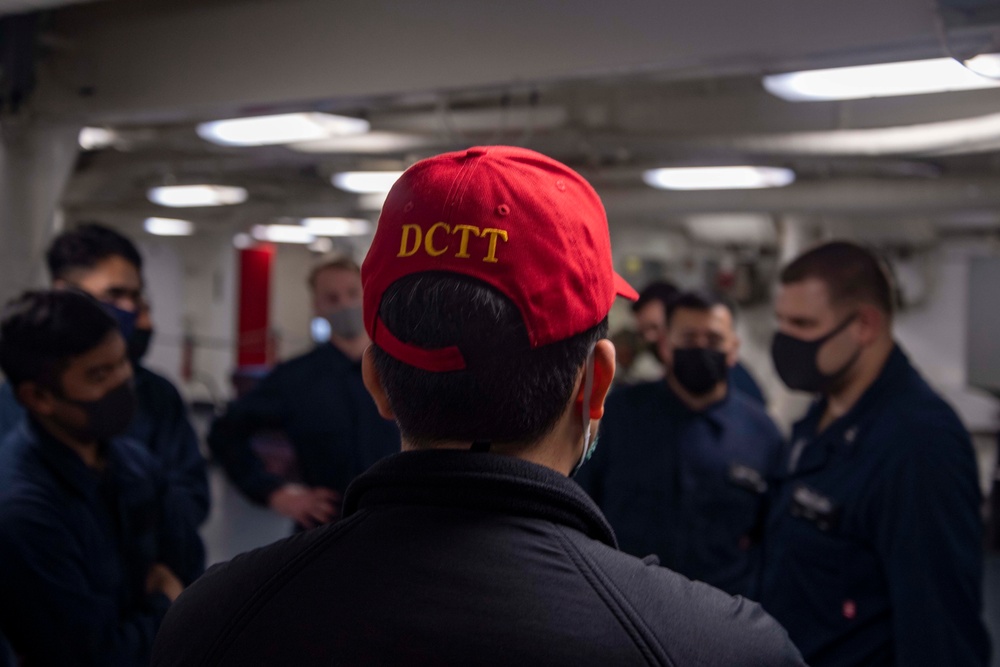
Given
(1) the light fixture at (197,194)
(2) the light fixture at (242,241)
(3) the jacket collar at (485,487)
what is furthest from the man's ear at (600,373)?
(2) the light fixture at (242,241)

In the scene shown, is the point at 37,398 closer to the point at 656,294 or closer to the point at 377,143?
the point at 656,294

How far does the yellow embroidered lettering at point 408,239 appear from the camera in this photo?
3.05ft

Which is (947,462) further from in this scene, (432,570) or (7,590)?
(7,590)

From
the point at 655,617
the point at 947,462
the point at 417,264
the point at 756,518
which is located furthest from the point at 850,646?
the point at 417,264

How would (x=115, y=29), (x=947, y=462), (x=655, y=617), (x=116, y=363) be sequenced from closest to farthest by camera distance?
(x=655, y=617)
(x=947, y=462)
(x=116, y=363)
(x=115, y=29)

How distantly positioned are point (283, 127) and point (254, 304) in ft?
39.4

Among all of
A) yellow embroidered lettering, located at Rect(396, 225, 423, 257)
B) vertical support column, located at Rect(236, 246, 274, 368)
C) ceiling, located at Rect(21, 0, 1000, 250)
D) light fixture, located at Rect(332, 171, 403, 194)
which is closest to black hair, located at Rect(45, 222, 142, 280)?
ceiling, located at Rect(21, 0, 1000, 250)

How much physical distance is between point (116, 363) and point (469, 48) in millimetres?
1601

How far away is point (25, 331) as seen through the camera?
216 centimetres

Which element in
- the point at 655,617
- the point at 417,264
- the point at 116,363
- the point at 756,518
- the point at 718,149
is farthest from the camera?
the point at 718,149

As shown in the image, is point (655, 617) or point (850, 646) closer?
point (655, 617)

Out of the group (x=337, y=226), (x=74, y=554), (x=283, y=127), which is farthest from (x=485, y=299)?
(x=337, y=226)

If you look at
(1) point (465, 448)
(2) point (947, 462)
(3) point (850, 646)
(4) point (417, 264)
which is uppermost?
(4) point (417, 264)

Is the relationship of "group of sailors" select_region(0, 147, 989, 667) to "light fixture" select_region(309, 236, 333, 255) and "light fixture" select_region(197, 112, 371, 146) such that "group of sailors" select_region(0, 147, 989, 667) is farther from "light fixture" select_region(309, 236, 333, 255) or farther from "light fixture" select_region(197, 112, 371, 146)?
"light fixture" select_region(309, 236, 333, 255)
